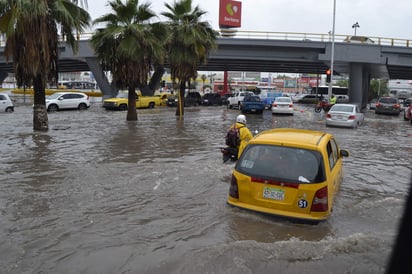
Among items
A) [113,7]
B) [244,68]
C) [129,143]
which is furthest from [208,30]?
[244,68]

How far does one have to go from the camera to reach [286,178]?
20.3 feet

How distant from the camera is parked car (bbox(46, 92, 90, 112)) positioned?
3170 cm

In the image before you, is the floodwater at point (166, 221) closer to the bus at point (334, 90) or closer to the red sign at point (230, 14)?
the red sign at point (230, 14)

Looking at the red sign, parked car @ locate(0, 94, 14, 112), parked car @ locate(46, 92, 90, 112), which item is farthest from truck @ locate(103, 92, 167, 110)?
the red sign

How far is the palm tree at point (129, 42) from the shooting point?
840 inches

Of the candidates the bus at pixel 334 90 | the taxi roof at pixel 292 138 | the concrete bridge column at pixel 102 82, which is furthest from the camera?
the bus at pixel 334 90

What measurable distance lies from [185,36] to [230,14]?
37.5 meters

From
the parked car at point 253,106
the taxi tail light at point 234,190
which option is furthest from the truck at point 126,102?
the taxi tail light at point 234,190

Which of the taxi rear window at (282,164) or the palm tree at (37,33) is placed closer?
the taxi rear window at (282,164)

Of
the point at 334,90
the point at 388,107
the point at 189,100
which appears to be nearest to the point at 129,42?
the point at 189,100

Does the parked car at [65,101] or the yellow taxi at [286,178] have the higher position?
the parked car at [65,101]

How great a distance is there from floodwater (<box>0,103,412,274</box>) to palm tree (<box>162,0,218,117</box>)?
13879mm

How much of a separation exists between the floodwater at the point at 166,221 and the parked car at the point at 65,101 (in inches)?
778

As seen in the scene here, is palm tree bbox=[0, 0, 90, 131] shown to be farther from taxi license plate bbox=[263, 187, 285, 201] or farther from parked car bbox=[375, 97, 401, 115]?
parked car bbox=[375, 97, 401, 115]
